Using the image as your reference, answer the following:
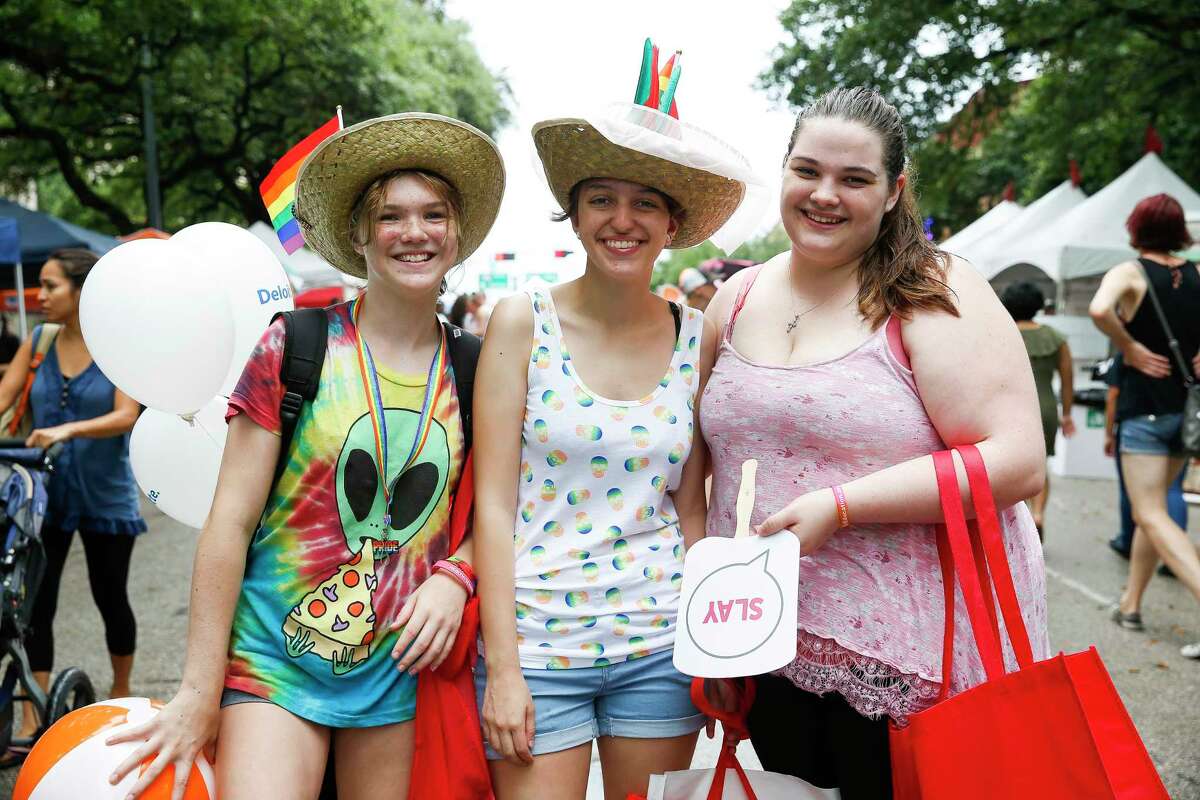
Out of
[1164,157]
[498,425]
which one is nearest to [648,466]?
[498,425]

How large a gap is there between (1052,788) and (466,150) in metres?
1.77

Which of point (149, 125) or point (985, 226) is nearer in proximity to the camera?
point (149, 125)

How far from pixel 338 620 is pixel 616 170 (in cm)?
117

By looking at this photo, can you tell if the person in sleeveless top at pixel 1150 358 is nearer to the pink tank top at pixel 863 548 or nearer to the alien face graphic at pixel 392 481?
the pink tank top at pixel 863 548

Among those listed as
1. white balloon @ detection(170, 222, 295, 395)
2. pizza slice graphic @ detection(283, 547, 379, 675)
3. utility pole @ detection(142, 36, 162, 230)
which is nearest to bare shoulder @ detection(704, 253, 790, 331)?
pizza slice graphic @ detection(283, 547, 379, 675)

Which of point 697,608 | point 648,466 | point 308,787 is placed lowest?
point 308,787

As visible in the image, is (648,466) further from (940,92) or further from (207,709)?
(940,92)

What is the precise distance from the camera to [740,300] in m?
2.30

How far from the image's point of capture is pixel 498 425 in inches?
83.2

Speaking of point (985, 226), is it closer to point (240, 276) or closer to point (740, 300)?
point (740, 300)

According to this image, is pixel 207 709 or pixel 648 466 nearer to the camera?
pixel 207 709

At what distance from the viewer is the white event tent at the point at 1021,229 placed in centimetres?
1360

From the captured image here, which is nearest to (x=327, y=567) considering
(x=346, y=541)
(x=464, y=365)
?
(x=346, y=541)

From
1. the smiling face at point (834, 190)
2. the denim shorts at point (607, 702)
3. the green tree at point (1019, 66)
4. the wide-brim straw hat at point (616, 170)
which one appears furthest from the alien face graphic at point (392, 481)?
the green tree at point (1019, 66)
